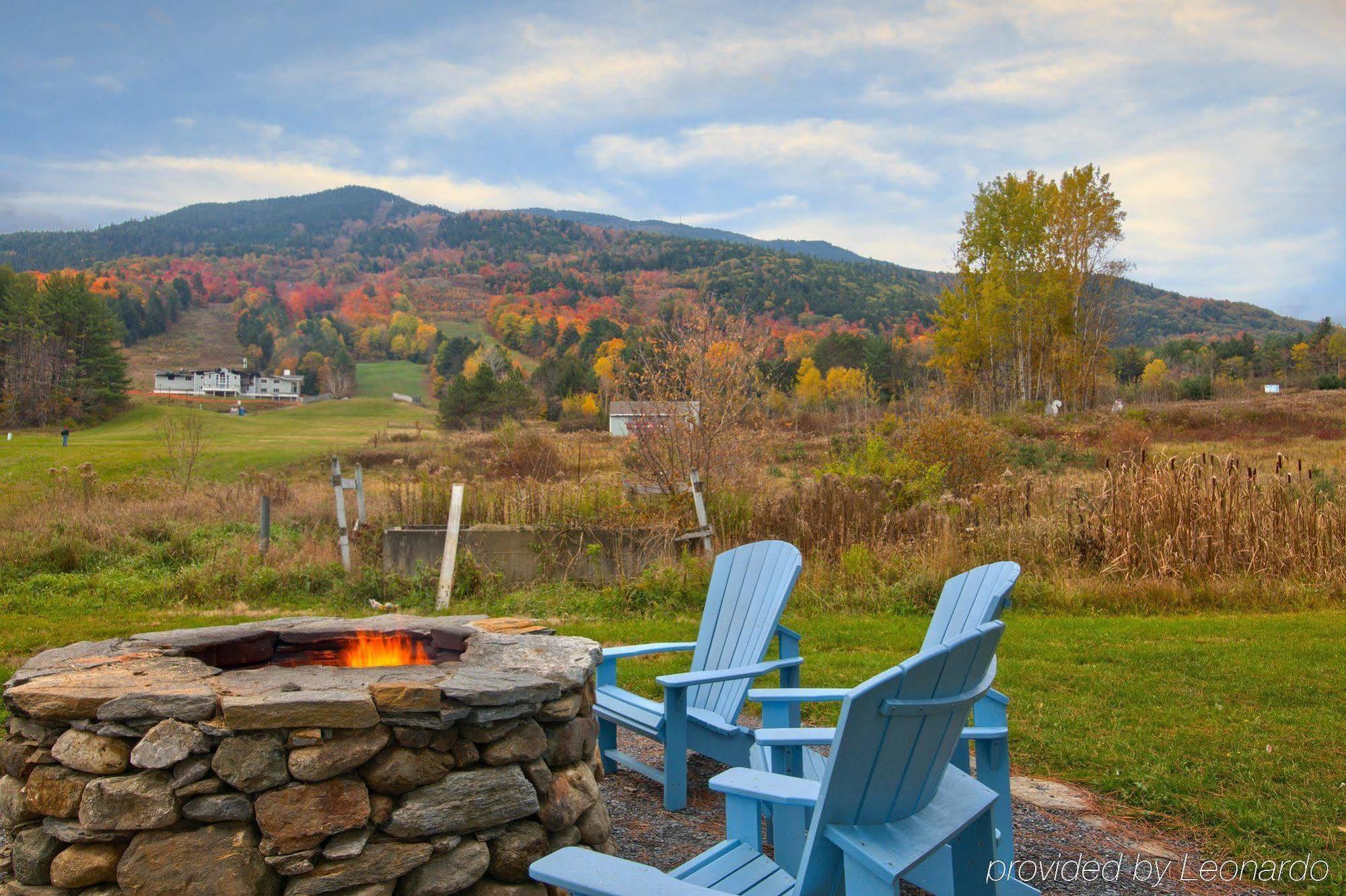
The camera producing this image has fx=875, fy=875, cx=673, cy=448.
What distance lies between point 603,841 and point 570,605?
4.83m

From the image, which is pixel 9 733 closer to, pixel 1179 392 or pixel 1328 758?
Result: pixel 1328 758

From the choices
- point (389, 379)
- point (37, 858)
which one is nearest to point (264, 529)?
point (37, 858)

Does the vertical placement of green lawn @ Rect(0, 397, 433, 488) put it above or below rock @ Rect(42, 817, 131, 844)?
below

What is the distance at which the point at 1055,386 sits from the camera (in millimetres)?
30484

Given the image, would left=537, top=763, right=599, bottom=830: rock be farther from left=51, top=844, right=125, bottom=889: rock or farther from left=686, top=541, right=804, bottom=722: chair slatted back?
left=51, top=844, right=125, bottom=889: rock

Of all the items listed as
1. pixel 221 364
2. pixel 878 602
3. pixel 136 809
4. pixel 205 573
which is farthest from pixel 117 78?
pixel 221 364

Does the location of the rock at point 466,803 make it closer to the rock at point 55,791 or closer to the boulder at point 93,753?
the boulder at point 93,753

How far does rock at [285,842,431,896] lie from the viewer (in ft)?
8.05

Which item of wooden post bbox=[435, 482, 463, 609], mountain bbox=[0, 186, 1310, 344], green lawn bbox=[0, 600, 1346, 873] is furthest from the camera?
mountain bbox=[0, 186, 1310, 344]

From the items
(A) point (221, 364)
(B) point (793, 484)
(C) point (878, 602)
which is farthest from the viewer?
(A) point (221, 364)

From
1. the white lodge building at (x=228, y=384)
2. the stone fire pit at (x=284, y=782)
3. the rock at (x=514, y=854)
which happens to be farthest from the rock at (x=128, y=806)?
the white lodge building at (x=228, y=384)

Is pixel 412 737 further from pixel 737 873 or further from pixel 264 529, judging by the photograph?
pixel 264 529

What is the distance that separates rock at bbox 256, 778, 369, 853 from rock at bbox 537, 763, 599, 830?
1.87ft

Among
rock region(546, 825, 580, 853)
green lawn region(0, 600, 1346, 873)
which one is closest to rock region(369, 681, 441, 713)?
rock region(546, 825, 580, 853)
